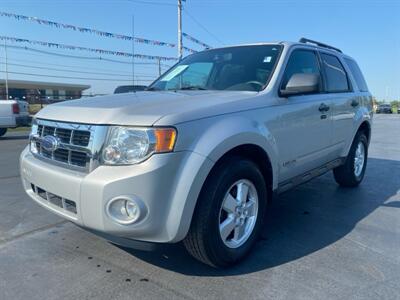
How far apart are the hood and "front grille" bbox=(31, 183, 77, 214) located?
1.83 feet

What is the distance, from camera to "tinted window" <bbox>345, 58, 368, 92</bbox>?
546 centimetres

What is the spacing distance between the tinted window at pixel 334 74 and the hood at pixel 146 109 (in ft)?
5.97

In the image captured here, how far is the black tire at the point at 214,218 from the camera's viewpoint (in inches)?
104

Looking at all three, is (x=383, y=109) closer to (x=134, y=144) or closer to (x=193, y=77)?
(x=193, y=77)

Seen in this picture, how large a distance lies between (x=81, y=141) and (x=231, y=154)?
1093mm

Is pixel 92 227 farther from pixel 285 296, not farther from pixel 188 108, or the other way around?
pixel 285 296

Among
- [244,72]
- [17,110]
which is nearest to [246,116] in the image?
[244,72]

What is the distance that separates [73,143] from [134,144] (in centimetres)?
49

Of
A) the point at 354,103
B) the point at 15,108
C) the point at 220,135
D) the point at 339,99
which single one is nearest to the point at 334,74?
the point at 339,99

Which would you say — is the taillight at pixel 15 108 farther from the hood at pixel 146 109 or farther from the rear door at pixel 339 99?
the rear door at pixel 339 99

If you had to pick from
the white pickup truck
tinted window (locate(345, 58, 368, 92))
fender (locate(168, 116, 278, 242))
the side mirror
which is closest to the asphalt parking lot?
fender (locate(168, 116, 278, 242))

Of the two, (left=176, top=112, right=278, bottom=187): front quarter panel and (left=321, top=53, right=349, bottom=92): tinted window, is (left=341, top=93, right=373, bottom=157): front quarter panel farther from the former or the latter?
(left=176, top=112, right=278, bottom=187): front quarter panel

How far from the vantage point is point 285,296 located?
8.43 ft

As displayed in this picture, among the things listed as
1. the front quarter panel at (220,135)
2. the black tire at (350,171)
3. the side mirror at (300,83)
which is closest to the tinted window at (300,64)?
the side mirror at (300,83)
